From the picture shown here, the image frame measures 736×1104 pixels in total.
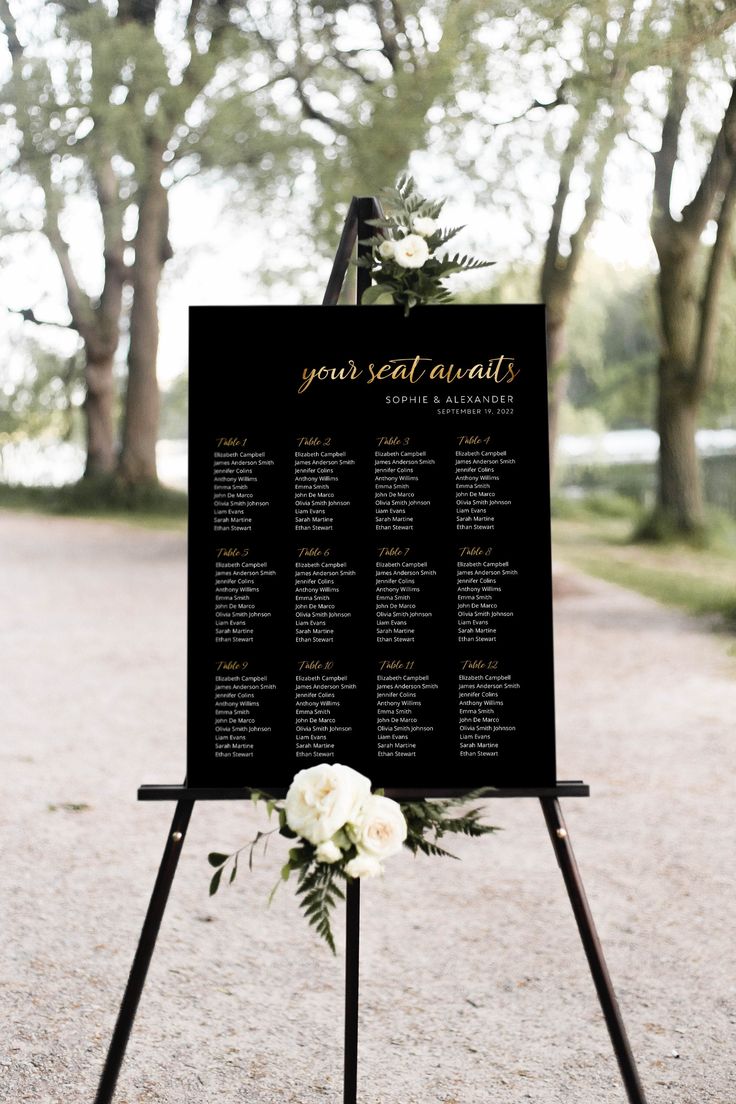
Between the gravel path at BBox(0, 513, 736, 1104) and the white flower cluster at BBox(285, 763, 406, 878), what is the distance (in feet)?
3.14

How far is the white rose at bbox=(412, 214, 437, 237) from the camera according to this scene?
252 cm

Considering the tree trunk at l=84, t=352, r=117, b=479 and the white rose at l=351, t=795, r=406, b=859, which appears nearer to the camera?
the white rose at l=351, t=795, r=406, b=859

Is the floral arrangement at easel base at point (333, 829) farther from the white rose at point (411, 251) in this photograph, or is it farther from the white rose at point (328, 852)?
the white rose at point (411, 251)

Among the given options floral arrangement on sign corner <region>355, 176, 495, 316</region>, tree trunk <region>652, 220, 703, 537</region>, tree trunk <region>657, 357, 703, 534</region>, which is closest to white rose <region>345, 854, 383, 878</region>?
floral arrangement on sign corner <region>355, 176, 495, 316</region>

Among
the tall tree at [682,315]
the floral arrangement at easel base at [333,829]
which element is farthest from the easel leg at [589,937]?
the tall tree at [682,315]

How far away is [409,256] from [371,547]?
23.9 inches

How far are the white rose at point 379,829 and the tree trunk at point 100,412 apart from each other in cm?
2022

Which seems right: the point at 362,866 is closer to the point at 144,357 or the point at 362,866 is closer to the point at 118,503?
the point at 118,503

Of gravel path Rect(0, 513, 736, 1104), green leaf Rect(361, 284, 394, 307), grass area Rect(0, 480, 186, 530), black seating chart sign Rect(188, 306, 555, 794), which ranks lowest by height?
gravel path Rect(0, 513, 736, 1104)

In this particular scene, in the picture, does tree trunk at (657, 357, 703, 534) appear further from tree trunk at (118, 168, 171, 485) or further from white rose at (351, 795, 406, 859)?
white rose at (351, 795, 406, 859)

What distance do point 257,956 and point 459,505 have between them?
1898 mm

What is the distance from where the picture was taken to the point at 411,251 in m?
2.49

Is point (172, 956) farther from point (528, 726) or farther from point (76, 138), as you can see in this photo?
point (76, 138)

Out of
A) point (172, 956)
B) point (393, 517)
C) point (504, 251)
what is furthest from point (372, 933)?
point (504, 251)
